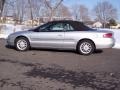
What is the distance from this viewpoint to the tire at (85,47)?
13273 mm

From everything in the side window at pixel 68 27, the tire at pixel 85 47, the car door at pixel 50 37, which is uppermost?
the side window at pixel 68 27

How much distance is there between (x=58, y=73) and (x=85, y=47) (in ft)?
15.2

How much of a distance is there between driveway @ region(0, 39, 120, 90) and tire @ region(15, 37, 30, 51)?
177 centimetres

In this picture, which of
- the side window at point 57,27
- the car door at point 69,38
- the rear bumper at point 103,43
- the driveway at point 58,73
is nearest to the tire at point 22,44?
the side window at point 57,27

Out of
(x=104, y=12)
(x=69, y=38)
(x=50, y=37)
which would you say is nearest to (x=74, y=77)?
(x=69, y=38)

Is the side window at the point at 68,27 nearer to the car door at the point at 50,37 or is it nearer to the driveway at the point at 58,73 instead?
the car door at the point at 50,37

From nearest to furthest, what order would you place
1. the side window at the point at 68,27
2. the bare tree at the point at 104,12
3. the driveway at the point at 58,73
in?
the driveway at the point at 58,73 < the side window at the point at 68,27 < the bare tree at the point at 104,12

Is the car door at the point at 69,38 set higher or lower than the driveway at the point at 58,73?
higher

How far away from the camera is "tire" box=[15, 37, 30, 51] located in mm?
14047

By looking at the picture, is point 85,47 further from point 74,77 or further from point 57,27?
point 74,77

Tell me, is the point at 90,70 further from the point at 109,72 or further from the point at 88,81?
the point at 88,81

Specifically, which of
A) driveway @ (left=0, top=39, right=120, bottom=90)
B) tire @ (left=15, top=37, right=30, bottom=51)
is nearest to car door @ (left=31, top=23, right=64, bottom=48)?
tire @ (left=15, top=37, right=30, bottom=51)

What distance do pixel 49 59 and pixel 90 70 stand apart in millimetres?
2547

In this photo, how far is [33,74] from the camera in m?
8.62
